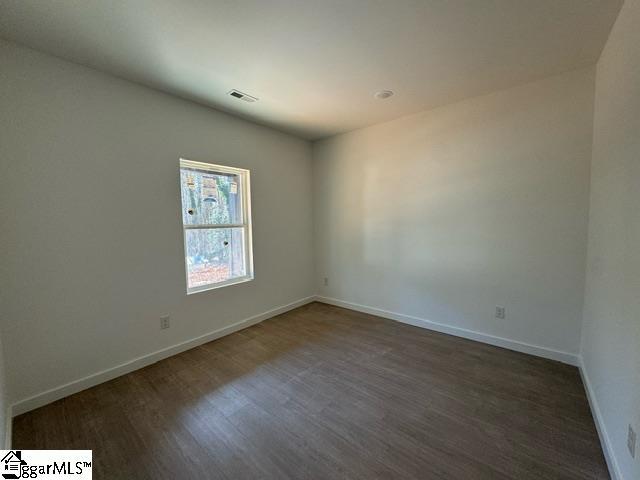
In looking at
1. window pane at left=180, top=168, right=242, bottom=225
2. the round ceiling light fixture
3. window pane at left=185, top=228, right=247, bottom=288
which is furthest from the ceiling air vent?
window pane at left=185, top=228, right=247, bottom=288

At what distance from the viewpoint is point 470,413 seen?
5.68 ft

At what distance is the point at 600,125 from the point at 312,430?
2.99 m

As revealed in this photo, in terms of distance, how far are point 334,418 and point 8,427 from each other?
2.00 meters

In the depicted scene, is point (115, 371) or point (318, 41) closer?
point (318, 41)

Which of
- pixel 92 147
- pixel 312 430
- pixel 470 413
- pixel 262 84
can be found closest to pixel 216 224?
pixel 92 147

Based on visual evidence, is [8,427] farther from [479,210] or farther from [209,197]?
[479,210]

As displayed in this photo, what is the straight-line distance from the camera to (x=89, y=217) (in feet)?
6.64

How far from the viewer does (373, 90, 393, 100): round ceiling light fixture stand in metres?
2.48

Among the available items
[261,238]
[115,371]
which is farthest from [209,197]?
[115,371]

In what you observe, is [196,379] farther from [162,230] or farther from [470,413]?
[470,413]

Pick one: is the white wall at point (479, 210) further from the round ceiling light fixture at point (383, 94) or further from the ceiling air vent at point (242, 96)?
the ceiling air vent at point (242, 96)

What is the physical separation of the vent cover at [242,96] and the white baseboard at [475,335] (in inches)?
116

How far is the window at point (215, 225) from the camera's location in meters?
2.72

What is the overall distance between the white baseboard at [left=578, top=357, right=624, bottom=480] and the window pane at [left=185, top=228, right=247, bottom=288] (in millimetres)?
3255
